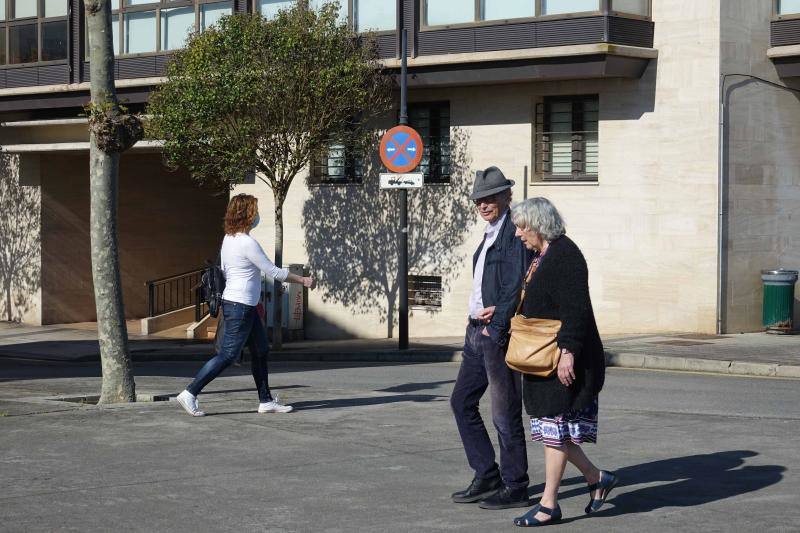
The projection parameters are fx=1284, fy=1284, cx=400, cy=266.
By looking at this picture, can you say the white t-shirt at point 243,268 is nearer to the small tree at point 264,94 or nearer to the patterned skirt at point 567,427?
the patterned skirt at point 567,427

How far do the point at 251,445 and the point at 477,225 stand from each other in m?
13.7

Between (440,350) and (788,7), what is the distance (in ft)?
25.3

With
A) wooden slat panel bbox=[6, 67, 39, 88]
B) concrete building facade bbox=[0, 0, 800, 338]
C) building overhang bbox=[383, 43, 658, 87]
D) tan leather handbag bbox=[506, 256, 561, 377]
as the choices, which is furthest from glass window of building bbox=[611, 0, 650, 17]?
tan leather handbag bbox=[506, 256, 561, 377]

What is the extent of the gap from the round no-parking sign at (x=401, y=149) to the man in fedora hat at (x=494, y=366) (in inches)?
462

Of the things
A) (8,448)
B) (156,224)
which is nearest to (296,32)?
(156,224)

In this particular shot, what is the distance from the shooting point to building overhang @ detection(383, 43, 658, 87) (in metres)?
19.8

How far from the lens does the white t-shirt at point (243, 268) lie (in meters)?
10.0

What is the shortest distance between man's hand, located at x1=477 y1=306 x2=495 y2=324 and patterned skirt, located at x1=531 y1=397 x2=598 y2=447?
69cm

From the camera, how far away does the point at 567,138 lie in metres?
21.2

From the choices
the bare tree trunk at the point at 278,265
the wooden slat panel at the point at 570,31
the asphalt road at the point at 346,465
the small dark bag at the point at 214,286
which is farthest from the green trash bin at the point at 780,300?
the small dark bag at the point at 214,286

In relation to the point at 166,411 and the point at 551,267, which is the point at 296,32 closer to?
the point at 166,411

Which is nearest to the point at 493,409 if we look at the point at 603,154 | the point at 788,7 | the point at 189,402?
the point at 189,402

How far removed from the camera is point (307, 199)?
24.4m

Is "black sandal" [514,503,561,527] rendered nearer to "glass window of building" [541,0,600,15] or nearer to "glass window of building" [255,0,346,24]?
"glass window of building" [541,0,600,15]
